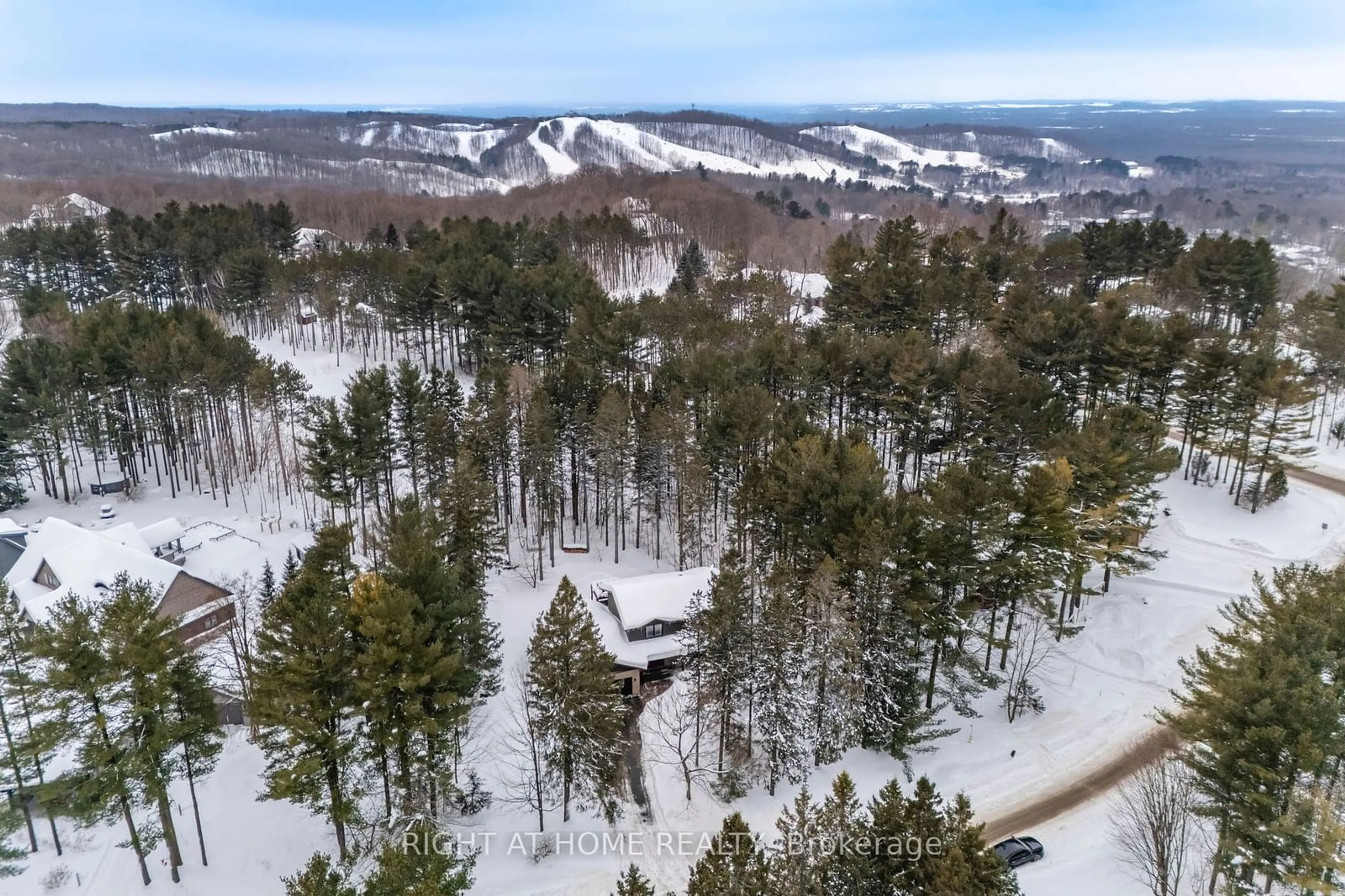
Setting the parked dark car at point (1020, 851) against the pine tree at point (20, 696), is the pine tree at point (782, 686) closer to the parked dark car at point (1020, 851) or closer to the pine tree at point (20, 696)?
the parked dark car at point (1020, 851)

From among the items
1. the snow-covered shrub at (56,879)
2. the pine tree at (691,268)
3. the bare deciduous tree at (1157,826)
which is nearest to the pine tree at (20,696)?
the snow-covered shrub at (56,879)

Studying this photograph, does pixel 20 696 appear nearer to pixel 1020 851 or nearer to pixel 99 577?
pixel 99 577

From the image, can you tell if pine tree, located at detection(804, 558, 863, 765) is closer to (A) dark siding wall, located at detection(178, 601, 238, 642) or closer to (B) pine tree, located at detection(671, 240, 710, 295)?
(A) dark siding wall, located at detection(178, 601, 238, 642)

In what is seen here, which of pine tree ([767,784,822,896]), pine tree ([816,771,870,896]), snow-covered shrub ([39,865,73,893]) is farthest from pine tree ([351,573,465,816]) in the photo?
pine tree ([816,771,870,896])

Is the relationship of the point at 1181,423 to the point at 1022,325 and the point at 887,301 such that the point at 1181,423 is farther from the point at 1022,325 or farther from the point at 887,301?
the point at 887,301

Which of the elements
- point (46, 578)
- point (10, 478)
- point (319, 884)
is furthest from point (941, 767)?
point (10, 478)
